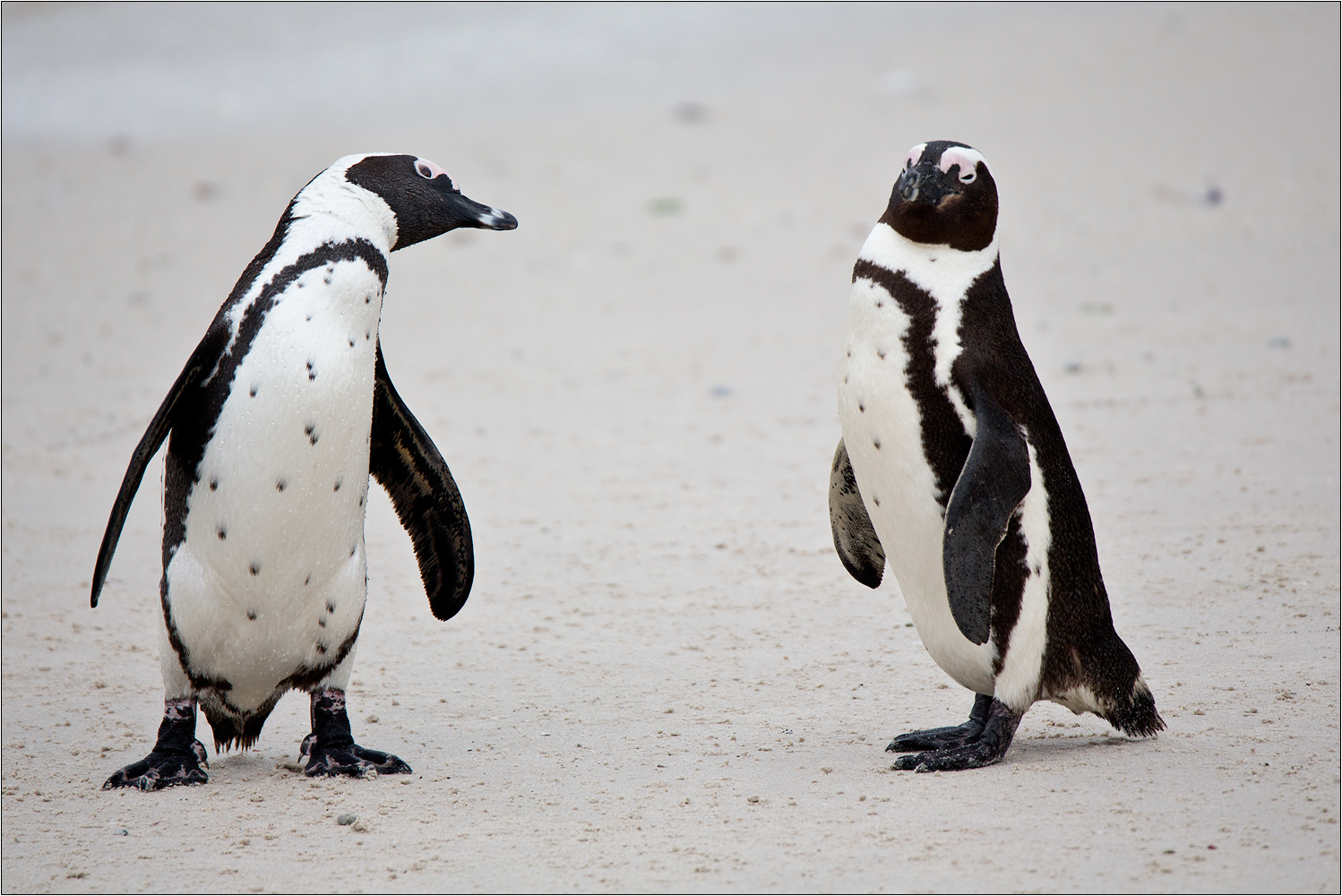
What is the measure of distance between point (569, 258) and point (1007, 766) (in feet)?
20.3

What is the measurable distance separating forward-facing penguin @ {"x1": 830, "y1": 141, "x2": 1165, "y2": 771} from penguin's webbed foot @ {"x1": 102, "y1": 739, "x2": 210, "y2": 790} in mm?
1419

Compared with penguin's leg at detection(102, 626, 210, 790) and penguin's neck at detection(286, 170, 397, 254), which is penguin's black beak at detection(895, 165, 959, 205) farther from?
penguin's leg at detection(102, 626, 210, 790)

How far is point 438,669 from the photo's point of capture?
12.1 feet

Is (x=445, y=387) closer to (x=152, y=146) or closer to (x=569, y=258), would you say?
(x=569, y=258)

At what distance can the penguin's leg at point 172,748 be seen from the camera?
280cm

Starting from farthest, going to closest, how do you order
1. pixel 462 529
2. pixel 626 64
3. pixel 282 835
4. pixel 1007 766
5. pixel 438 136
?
pixel 626 64
pixel 438 136
pixel 462 529
pixel 1007 766
pixel 282 835

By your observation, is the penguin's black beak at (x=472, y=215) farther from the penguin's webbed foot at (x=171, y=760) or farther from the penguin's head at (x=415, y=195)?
the penguin's webbed foot at (x=171, y=760)

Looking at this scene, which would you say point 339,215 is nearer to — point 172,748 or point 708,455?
point 172,748

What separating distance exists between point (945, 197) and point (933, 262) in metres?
0.13

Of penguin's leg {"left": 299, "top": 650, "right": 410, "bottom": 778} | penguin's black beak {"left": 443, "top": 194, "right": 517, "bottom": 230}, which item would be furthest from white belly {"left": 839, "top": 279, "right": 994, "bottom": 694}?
penguin's leg {"left": 299, "top": 650, "right": 410, "bottom": 778}

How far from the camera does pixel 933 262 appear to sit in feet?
9.07

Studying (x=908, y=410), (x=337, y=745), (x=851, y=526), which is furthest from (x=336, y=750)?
(x=908, y=410)

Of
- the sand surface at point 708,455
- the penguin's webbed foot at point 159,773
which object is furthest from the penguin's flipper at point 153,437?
the sand surface at point 708,455

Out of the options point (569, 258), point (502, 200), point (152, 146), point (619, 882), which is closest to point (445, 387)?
point (569, 258)
